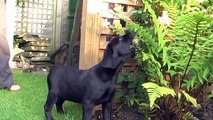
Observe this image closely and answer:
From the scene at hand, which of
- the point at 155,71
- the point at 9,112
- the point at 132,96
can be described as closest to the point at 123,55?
the point at 155,71

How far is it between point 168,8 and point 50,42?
5559mm

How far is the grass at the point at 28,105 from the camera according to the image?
136 inches

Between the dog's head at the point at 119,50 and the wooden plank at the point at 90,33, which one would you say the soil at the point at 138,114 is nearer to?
the wooden plank at the point at 90,33

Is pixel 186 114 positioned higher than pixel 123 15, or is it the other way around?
pixel 123 15

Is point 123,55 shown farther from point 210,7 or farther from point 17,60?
point 17,60

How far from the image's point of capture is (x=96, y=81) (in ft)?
9.71

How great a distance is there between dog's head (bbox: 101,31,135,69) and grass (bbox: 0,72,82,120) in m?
0.78

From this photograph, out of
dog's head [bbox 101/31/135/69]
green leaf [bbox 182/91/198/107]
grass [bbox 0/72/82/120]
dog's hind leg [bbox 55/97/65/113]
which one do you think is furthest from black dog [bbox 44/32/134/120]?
green leaf [bbox 182/91/198/107]

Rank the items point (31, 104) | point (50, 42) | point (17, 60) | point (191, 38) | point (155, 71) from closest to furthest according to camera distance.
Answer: point (191, 38), point (155, 71), point (31, 104), point (17, 60), point (50, 42)

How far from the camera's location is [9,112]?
11.6 ft

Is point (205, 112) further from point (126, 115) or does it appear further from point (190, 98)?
point (126, 115)

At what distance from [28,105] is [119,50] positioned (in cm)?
138

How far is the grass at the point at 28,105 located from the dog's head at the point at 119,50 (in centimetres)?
78

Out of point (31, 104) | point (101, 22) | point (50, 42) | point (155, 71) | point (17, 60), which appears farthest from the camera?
point (50, 42)
